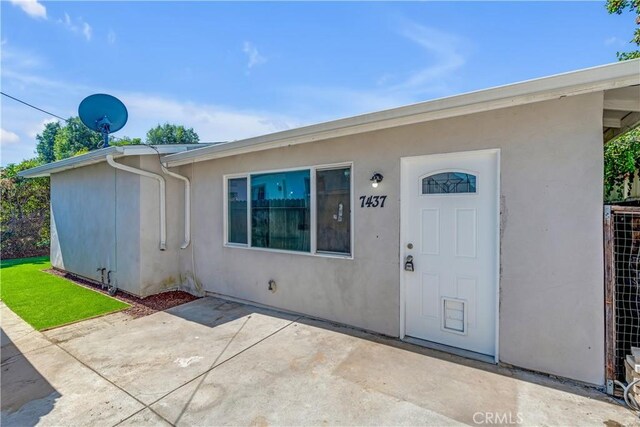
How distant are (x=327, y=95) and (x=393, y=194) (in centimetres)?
490

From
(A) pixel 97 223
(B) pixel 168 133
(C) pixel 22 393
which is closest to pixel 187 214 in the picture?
(A) pixel 97 223

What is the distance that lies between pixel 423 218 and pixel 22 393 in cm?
466

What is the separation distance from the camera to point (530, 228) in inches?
117

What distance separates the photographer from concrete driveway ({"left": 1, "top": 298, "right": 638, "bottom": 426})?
7.75ft

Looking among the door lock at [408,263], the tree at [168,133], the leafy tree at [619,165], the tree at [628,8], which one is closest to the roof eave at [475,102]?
the door lock at [408,263]

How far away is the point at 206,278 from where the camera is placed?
6.04 meters

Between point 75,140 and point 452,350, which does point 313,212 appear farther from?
point 75,140

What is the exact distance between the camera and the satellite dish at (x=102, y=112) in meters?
6.26

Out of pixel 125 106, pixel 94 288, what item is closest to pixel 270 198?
pixel 125 106

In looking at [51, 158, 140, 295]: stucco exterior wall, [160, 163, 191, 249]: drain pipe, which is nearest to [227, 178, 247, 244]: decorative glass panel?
[160, 163, 191, 249]: drain pipe

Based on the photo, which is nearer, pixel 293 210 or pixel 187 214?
pixel 293 210

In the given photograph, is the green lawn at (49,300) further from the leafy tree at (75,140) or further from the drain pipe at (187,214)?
the leafy tree at (75,140)

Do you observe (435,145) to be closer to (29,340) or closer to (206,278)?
(206,278)

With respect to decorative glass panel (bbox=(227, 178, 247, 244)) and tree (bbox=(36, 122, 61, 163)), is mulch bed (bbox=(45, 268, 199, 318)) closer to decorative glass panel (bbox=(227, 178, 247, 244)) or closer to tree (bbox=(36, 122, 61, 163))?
decorative glass panel (bbox=(227, 178, 247, 244))
